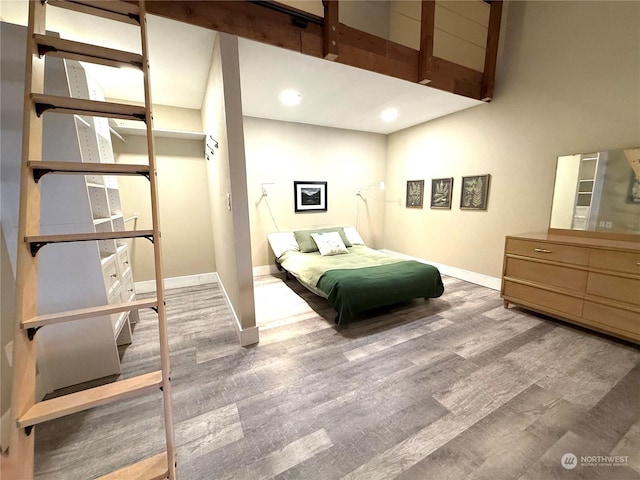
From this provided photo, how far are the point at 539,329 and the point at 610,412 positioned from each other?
3.30 ft

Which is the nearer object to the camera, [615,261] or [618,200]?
[615,261]

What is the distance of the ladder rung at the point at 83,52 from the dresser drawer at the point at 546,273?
355 centimetres

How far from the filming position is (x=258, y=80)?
266 cm

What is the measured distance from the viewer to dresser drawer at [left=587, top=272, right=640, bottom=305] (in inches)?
77.0

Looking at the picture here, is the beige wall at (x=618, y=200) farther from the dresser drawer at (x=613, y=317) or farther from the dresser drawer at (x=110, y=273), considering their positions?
the dresser drawer at (x=110, y=273)

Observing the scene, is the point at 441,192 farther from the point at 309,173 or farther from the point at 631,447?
the point at 631,447

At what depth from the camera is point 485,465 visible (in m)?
1.20

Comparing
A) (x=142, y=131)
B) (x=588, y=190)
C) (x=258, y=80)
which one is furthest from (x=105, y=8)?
(x=588, y=190)

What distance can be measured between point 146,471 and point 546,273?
132 inches

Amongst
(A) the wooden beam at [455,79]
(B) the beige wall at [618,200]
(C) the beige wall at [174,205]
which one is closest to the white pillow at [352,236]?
(C) the beige wall at [174,205]

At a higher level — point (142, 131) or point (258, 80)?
point (258, 80)

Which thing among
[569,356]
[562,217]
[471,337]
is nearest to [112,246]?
[471,337]

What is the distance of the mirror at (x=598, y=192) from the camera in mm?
2240

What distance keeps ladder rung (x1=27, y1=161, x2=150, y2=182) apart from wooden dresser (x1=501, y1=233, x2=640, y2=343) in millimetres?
3359
